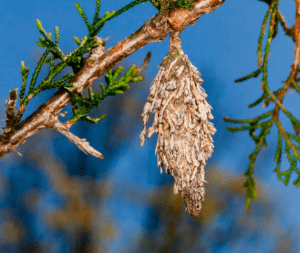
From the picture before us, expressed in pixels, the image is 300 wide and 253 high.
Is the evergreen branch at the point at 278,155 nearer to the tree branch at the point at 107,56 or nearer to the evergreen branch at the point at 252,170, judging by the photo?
the evergreen branch at the point at 252,170

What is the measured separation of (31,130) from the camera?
150 cm

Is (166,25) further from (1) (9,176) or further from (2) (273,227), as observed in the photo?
(2) (273,227)

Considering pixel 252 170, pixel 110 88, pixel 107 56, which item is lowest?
pixel 252 170

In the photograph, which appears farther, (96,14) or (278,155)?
(278,155)

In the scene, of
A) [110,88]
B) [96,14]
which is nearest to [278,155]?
[110,88]

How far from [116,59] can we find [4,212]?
461cm

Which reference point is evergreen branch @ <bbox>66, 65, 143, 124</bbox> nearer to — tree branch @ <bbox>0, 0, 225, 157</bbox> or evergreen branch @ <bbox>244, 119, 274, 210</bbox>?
tree branch @ <bbox>0, 0, 225, 157</bbox>

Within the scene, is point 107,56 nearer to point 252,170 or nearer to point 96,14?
point 96,14

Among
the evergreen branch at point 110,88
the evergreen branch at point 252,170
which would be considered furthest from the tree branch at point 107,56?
the evergreen branch at point 252,170

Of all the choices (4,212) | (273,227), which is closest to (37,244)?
(4,212)

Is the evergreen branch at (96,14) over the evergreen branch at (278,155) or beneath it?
over

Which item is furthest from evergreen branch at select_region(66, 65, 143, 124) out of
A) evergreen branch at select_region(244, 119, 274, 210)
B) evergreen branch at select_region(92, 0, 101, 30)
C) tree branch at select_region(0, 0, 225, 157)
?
evergreen branch at select_region(244, 119, 274, 210)

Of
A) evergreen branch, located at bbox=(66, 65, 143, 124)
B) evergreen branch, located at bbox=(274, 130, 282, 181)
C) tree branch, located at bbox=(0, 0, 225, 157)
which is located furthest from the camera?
evergreen branch, located at bbox=(274, 130, 282, 181)

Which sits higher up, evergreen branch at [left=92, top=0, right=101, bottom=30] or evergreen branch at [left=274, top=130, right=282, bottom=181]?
evergreen branch at [left=92, top=0, right=101, bottom=30]
